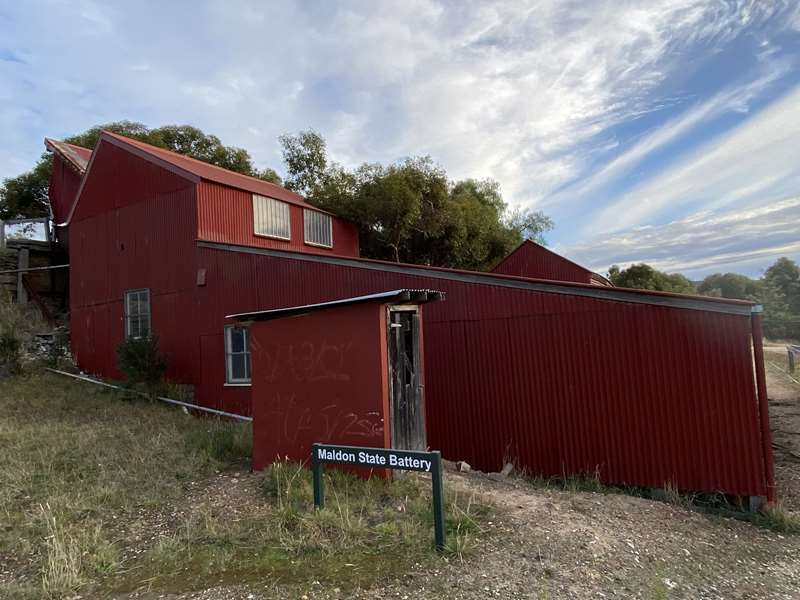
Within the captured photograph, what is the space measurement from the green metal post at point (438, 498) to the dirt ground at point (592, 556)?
0.25 m

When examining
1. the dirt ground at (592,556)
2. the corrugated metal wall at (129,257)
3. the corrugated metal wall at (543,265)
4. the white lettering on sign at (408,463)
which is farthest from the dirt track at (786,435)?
the corrugated metal wall at (129,257)

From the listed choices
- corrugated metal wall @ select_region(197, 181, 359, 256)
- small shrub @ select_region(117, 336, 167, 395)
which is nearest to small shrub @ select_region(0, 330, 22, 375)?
small shrub @ select_region(117, 336, 167, 395)

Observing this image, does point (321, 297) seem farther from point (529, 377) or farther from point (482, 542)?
point (482, 542)

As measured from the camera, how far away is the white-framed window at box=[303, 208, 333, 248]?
16859 millimetres

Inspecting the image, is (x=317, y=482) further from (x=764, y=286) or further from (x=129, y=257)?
(x=764, y=286)

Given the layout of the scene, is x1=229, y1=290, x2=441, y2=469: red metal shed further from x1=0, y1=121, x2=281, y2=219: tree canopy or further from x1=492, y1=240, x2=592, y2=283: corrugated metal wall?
x1=0, y1=121, x2=281, y2=219: tree canopy

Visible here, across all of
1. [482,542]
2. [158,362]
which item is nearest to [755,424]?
[482,542]

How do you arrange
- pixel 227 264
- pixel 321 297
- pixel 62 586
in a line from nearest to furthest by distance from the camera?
1. pixel 62 586
2. pixel 321 297
3. pixel 227 264

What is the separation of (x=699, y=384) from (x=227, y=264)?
9821mm

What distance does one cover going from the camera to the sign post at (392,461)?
4.58 meters

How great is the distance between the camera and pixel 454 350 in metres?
9.38

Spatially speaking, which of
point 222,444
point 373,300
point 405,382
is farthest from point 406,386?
point 222,444

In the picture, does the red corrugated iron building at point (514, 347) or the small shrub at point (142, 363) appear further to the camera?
the small shrub at point (142, 363)

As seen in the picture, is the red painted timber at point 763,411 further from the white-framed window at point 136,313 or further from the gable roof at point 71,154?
the gable roof at point 71,154
